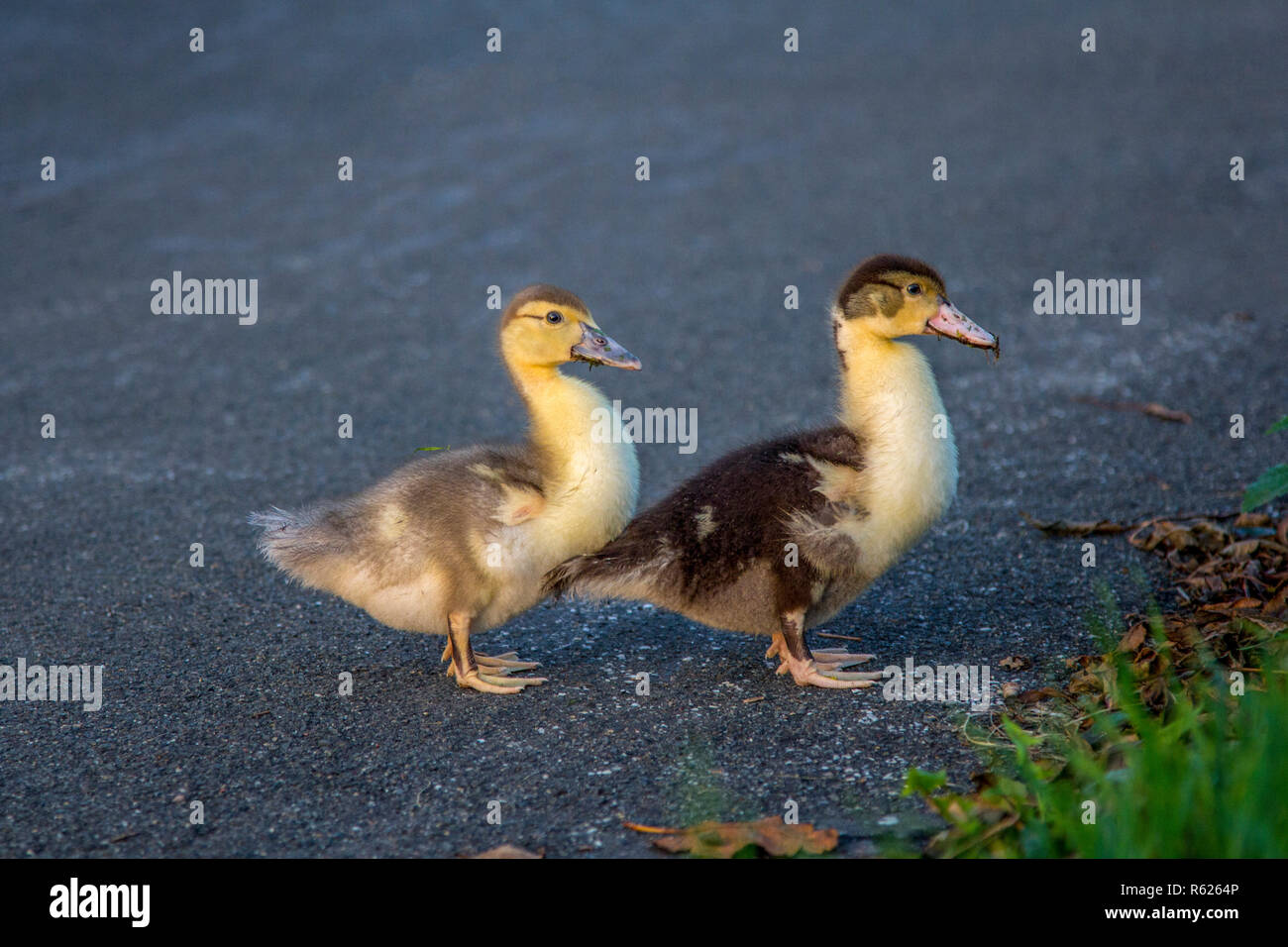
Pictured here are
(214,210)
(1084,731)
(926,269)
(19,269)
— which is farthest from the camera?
(214,210)

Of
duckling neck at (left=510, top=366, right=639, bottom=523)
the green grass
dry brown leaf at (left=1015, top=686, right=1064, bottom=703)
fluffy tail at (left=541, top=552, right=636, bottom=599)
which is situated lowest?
the green grass

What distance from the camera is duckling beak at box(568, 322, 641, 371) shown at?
541 centimetres

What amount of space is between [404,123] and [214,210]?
2402 millimetres

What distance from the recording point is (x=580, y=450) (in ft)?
17.3

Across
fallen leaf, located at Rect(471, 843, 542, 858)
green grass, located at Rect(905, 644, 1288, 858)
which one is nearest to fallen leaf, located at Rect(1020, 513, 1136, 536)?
green grass, located at Rect(905, 644, 1288, 858)

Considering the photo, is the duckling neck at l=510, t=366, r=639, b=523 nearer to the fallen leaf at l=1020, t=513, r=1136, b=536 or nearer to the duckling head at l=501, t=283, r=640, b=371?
the duckling head at l=501, t=283, r=640, b=371

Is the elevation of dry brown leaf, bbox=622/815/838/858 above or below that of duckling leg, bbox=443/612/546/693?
below

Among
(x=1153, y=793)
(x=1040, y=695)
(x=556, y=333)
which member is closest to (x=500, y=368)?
(x=556, y=333)

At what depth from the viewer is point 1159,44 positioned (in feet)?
49.0

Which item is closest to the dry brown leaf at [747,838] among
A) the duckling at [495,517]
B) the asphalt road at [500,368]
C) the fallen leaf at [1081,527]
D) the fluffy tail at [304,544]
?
the asphalt road at [500,368]

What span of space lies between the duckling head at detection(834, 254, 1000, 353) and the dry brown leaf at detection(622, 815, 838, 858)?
81.0 inches
